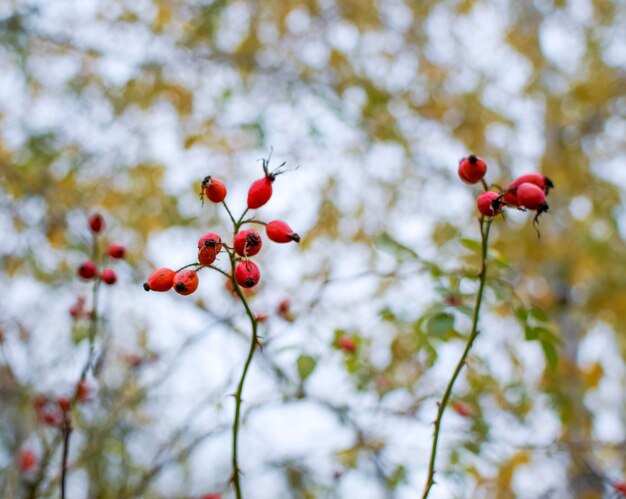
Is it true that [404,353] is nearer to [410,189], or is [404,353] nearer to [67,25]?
[410,189]

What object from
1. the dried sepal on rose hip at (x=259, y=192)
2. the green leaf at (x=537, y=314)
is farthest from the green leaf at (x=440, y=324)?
the dried sepal on rose hip at (x=259, y=192)

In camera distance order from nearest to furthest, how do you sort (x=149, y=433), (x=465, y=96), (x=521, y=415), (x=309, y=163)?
(x=521, y=415) → (x=149, y=433) → (x=309, y=163) → (x=465, y=96)

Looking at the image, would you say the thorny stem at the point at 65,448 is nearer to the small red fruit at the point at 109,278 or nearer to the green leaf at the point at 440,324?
the small red fruit at the point at 109,278

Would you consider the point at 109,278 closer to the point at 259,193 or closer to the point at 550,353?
the point at 259,193

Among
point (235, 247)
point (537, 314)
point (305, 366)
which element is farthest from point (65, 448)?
point (537, 314)

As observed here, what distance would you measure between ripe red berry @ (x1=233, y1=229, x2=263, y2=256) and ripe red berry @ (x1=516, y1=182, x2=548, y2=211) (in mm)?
410

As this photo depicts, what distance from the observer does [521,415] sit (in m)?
2.40

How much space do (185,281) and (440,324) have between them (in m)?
0.66

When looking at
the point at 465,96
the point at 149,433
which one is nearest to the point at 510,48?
the point at 465,96

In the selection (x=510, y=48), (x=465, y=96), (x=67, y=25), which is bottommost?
(x=67, y=25)

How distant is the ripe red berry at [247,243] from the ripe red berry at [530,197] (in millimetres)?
410

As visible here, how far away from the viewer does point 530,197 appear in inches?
38.3

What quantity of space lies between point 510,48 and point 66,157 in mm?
3046

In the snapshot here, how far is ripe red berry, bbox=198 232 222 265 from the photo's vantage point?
0.93 meters
